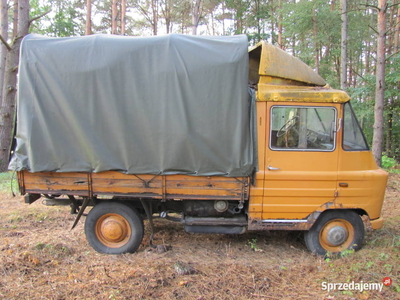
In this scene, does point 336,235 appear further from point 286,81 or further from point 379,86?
point 379,86

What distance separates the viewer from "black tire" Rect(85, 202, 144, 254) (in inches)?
169

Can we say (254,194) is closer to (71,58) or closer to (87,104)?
(87,104)

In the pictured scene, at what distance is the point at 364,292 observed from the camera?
125 inches

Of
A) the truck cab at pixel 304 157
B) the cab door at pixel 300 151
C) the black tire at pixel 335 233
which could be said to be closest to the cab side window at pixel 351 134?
the truck cab at pixel 304 157

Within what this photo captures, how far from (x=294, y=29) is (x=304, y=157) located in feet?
45.1

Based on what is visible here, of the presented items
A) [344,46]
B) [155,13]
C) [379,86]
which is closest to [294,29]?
[344,46]

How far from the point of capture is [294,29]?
15.5 m

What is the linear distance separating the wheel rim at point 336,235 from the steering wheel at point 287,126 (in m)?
1.54

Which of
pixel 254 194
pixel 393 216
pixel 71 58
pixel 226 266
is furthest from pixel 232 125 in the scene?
pixel 393 216

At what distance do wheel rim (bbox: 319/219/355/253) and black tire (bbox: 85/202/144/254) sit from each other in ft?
8.96

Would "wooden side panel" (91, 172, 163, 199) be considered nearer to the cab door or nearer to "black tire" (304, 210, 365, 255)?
the cab door

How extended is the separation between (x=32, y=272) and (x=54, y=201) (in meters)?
1.04

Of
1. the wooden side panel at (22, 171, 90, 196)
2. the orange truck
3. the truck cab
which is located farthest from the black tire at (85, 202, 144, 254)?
the truck cab

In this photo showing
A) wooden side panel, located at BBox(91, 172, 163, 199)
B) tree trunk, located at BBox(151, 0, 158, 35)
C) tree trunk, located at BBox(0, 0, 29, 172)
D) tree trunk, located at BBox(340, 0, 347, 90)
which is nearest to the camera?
wooden side panel, located at BBox(91, 172, 163, 199)
